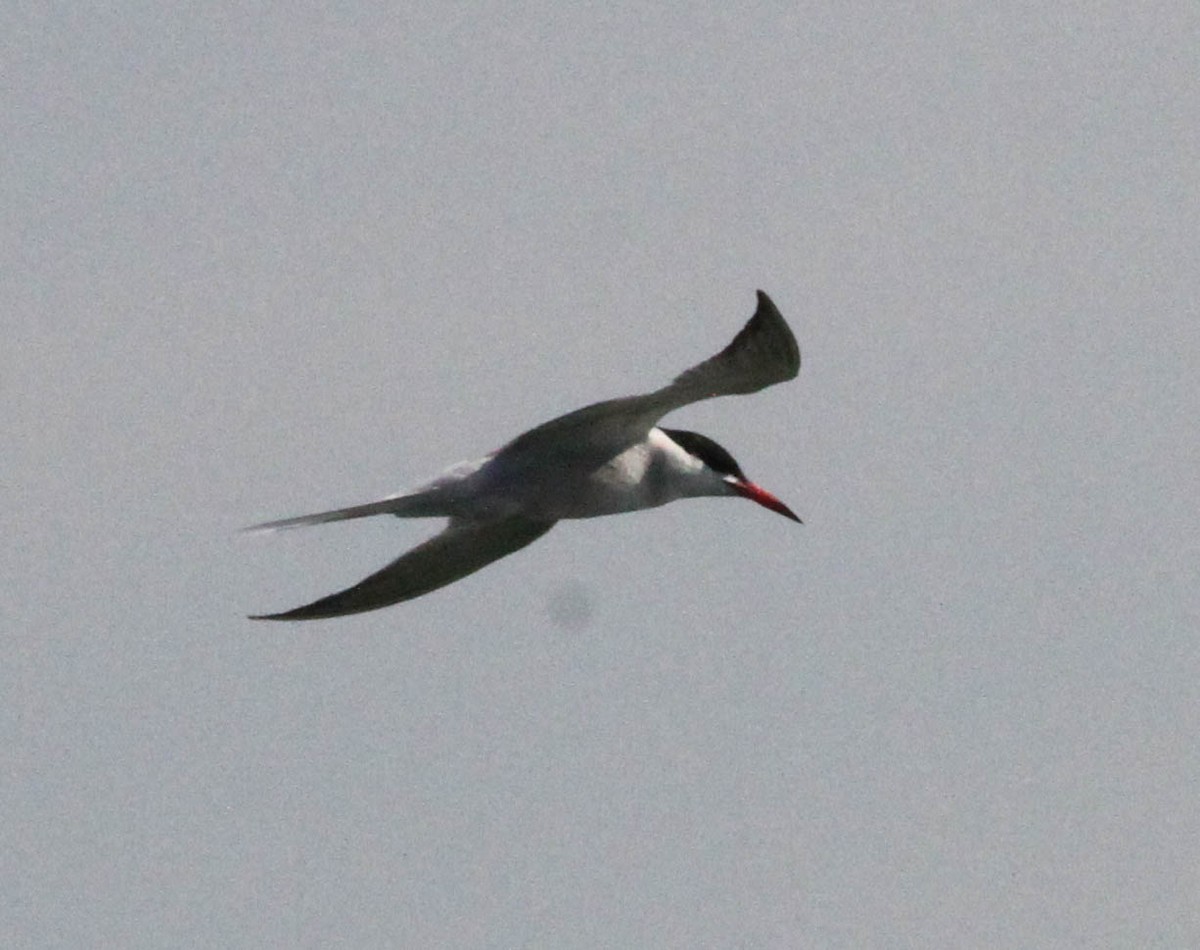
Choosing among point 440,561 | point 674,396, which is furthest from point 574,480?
point 440,561

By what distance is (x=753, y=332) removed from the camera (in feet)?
52.3

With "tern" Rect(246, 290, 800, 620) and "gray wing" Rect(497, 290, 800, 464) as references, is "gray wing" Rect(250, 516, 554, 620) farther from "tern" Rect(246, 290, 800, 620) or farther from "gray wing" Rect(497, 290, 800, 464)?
"gray wing" Rect(497, 290, 800, 464)

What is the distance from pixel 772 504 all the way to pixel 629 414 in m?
1.86

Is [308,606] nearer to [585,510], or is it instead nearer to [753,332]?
[585,510]

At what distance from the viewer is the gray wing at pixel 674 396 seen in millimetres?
15969

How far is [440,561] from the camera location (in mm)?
19125

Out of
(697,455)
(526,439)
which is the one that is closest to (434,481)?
(526,439)

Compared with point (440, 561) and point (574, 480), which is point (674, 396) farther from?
point (440, 561)

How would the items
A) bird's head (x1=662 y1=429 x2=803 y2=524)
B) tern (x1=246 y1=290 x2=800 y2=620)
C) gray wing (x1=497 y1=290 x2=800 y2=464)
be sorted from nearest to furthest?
gray wing (x1=497 y1=290 x2=800 y2=464) → tern (x1=246 y1=290 x2=800 y2=620) → bird's head (x1=662 y1=429 x2=803 y2=524)

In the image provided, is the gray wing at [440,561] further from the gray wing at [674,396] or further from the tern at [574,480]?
the gray wing at [674,396]

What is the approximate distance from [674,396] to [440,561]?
9.35ft

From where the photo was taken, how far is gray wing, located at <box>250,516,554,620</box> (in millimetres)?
18797

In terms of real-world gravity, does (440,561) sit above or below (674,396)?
below

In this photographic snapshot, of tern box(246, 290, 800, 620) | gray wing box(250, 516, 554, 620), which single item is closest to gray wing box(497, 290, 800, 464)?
tern box(246, 290, 800, 620)
